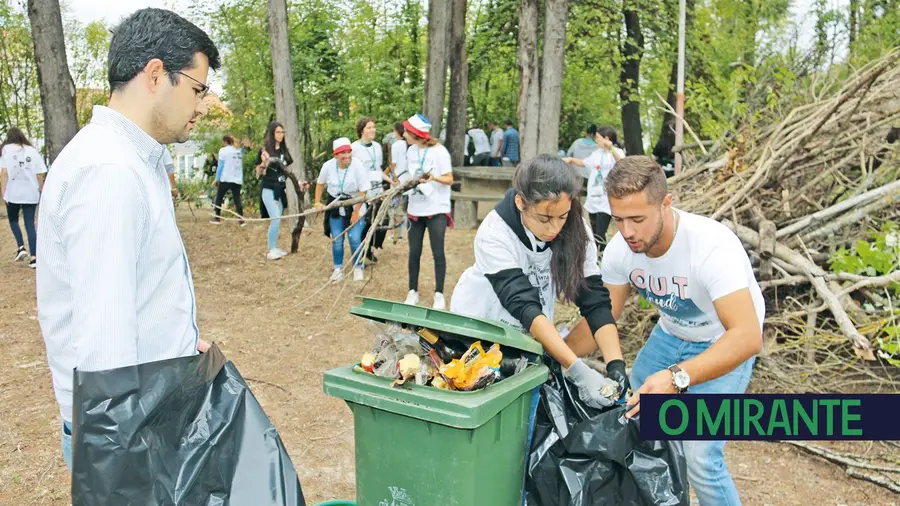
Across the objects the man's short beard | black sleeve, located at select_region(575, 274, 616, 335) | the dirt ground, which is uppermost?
the man's short beard

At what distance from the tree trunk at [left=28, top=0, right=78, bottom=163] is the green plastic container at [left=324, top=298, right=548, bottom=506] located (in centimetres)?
768

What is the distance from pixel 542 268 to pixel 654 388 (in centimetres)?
76

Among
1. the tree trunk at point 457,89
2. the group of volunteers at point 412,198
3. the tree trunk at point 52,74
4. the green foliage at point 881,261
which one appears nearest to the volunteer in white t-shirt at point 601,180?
the group of volunteers at point 412,198

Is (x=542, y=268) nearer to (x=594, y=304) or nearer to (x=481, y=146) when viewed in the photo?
(x=594, y=304)

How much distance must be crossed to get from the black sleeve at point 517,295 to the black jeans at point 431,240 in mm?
3930

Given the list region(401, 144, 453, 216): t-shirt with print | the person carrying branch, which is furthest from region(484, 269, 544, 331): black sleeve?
the person carrying branch

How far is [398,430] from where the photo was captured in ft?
8.09

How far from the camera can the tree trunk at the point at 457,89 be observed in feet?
48.2

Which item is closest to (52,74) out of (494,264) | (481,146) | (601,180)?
(601,180)

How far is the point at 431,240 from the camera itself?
23.1ft

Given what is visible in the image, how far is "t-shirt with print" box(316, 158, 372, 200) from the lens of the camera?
8109mm

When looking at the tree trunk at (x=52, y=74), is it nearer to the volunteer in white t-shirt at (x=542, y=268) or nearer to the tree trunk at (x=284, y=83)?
the tree trunk at (x=284, y=83)

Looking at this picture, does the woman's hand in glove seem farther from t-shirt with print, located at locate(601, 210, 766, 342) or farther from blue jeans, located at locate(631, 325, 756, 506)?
t-shirt with print, located at locate(601, 210, 766, 342)

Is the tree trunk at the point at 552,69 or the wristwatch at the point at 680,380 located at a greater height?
the tree trunk at the point at 552,69
